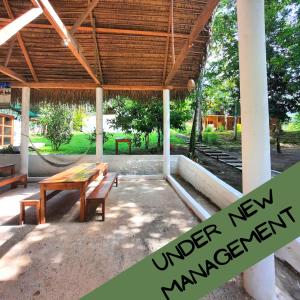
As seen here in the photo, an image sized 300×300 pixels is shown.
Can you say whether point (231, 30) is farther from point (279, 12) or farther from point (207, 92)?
point (207, 92)

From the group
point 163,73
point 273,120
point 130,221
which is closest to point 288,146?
point 273,120

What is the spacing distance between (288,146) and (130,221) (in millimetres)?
12263

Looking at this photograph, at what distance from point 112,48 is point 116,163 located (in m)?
3.46

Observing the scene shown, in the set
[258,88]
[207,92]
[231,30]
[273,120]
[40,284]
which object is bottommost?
[40,284]

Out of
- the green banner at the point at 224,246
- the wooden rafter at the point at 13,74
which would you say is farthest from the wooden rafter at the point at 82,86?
the green banner at the point at 224,246

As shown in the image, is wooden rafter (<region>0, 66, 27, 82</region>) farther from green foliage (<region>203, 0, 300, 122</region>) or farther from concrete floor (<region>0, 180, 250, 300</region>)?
green foliage (<region>203, 0, 300, 122</region>)

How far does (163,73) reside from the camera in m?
6.89

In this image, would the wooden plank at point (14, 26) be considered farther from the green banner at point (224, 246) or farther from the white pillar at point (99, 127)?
the white pillar at point (99, 127)

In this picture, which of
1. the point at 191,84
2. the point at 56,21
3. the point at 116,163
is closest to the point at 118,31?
the point at 191,84

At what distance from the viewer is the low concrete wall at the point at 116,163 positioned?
7.51m

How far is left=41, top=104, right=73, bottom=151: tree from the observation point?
10.9 metres

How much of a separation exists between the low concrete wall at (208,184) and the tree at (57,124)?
626 centimetres

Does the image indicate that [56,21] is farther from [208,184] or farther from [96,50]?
[208,184]

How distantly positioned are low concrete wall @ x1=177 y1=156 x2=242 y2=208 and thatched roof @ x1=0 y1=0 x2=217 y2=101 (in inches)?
91.3
